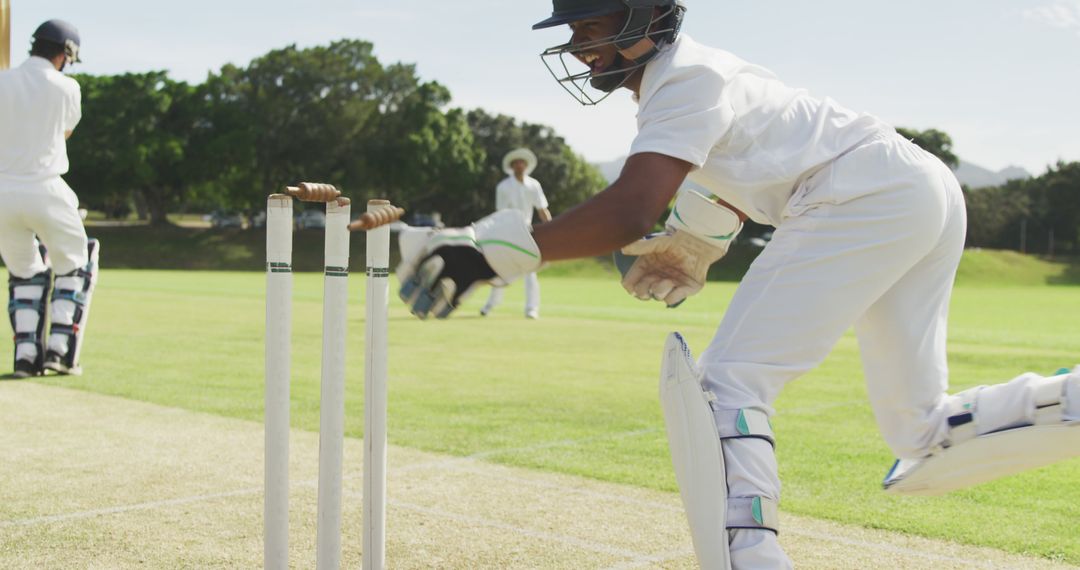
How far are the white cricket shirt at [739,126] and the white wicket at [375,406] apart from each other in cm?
94

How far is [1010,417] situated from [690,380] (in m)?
0.97

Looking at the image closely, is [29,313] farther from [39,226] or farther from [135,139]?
[135,139]

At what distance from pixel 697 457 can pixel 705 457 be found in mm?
23

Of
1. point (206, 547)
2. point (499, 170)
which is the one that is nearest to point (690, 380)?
point (206, 547)

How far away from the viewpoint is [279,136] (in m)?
62.0

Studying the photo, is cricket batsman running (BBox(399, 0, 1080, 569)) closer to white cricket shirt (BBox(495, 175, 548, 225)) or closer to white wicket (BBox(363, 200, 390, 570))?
white wicket (BBox(363, 200, 390, 570))

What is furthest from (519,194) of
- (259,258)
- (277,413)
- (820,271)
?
(259,258)

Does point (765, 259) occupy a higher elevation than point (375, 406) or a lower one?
higher

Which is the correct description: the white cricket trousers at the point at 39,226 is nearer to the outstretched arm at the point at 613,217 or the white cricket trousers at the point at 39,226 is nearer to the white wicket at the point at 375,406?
the white wicket at the point at 375,406

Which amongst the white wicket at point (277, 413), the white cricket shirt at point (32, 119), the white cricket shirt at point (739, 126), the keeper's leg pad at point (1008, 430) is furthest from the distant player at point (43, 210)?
the keeper's leg pad at point (1008, 430)

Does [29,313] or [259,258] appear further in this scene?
[259,258]

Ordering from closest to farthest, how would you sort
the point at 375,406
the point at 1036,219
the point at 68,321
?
the point at 375,406
the point at 68,321
the point at 1036,219

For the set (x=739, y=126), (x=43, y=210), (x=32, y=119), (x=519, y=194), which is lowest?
(x=43, y=210)

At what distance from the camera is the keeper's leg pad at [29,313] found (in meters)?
8.80
